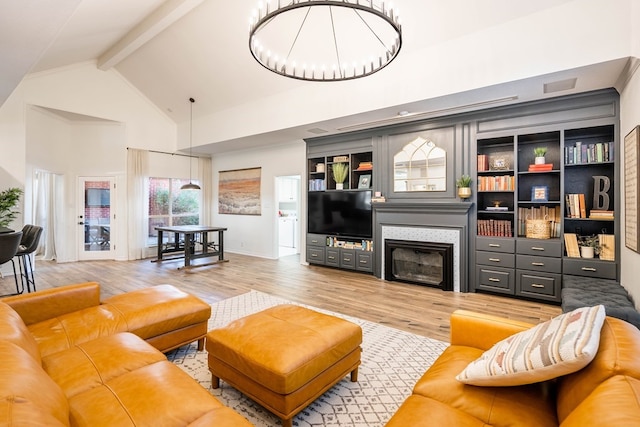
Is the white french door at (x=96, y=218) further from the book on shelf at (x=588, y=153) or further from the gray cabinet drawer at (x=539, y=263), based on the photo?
the book on shelf at (x=588, y=153)

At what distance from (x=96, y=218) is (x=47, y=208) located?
1.23m

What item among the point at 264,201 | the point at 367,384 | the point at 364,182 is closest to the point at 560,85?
the point at 364,182

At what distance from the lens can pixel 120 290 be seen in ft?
15.6

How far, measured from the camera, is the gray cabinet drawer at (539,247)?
414cm

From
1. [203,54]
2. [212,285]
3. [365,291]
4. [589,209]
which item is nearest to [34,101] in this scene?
[203,54]

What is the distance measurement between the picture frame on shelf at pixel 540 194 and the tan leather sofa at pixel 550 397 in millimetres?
3582

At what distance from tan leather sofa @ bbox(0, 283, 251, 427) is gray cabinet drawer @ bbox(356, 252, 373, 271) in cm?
360

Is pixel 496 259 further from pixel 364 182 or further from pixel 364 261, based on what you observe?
pixel 364 182

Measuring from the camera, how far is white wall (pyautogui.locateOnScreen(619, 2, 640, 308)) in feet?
9.50

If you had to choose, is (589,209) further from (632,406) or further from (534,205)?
(632,406)

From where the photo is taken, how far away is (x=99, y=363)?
67.0 inches

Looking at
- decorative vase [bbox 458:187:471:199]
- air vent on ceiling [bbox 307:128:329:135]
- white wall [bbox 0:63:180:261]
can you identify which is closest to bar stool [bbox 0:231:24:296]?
white wall [bbox 0:63:180:261]

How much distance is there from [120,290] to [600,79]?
6.68m

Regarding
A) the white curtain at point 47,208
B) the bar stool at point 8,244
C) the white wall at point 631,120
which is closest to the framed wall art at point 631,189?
the white wall at point 631,120
